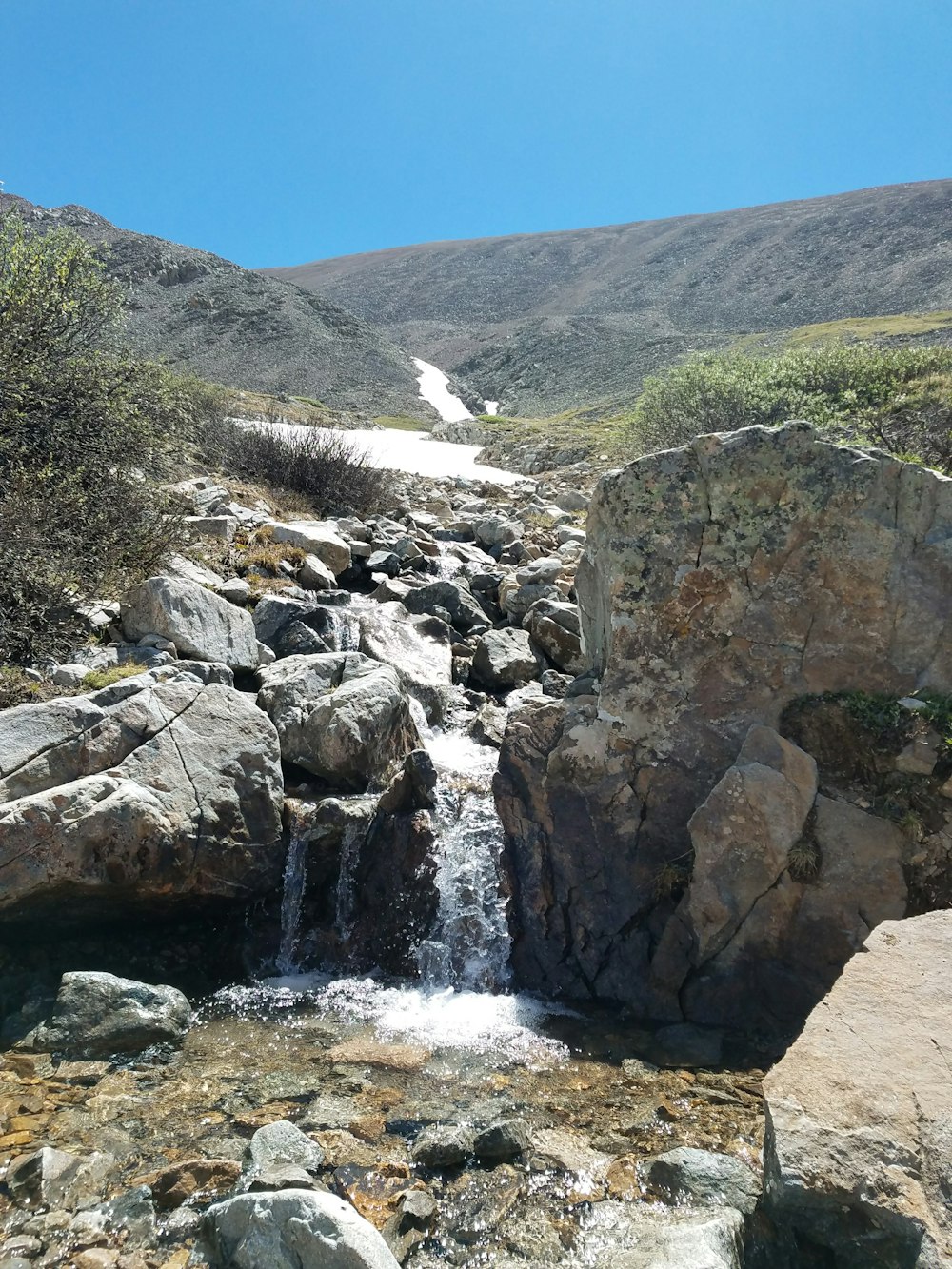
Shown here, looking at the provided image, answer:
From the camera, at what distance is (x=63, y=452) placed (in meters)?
10.1

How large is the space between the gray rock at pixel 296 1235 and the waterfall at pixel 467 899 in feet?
10.7

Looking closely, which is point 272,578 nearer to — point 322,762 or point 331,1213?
point 322,762

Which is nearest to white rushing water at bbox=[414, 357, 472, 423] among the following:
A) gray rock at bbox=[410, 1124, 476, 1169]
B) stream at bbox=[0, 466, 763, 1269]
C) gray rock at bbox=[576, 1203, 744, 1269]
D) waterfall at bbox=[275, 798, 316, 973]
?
waterfall at bbox=[275, 798, 316, 973]

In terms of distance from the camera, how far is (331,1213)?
3.36 meters

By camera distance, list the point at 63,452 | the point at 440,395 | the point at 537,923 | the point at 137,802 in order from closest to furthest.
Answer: the point at 137,802 → the point at 537,923 → the point at 63,452 → the point at 440,395

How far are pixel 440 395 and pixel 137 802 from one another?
60744 mm

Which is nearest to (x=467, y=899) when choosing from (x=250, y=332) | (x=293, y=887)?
(x=293, y=887)

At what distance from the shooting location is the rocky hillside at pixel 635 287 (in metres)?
71.1

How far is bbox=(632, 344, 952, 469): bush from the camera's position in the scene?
19.5m

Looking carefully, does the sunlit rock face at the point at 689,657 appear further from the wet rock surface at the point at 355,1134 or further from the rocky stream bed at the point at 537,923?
the wet rock surface at the point at 355,1134

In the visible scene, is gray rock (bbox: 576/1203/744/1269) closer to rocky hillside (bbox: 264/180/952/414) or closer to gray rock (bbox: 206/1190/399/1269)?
gray rock (bbox: 206/1190/399/1269)

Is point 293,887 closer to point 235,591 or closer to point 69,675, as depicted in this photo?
point 69,675

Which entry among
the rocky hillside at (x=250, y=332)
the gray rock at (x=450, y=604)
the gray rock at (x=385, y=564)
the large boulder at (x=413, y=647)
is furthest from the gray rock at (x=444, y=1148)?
the rocky hillside at (x=250, y=332)

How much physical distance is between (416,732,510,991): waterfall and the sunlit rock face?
25 centimetres
